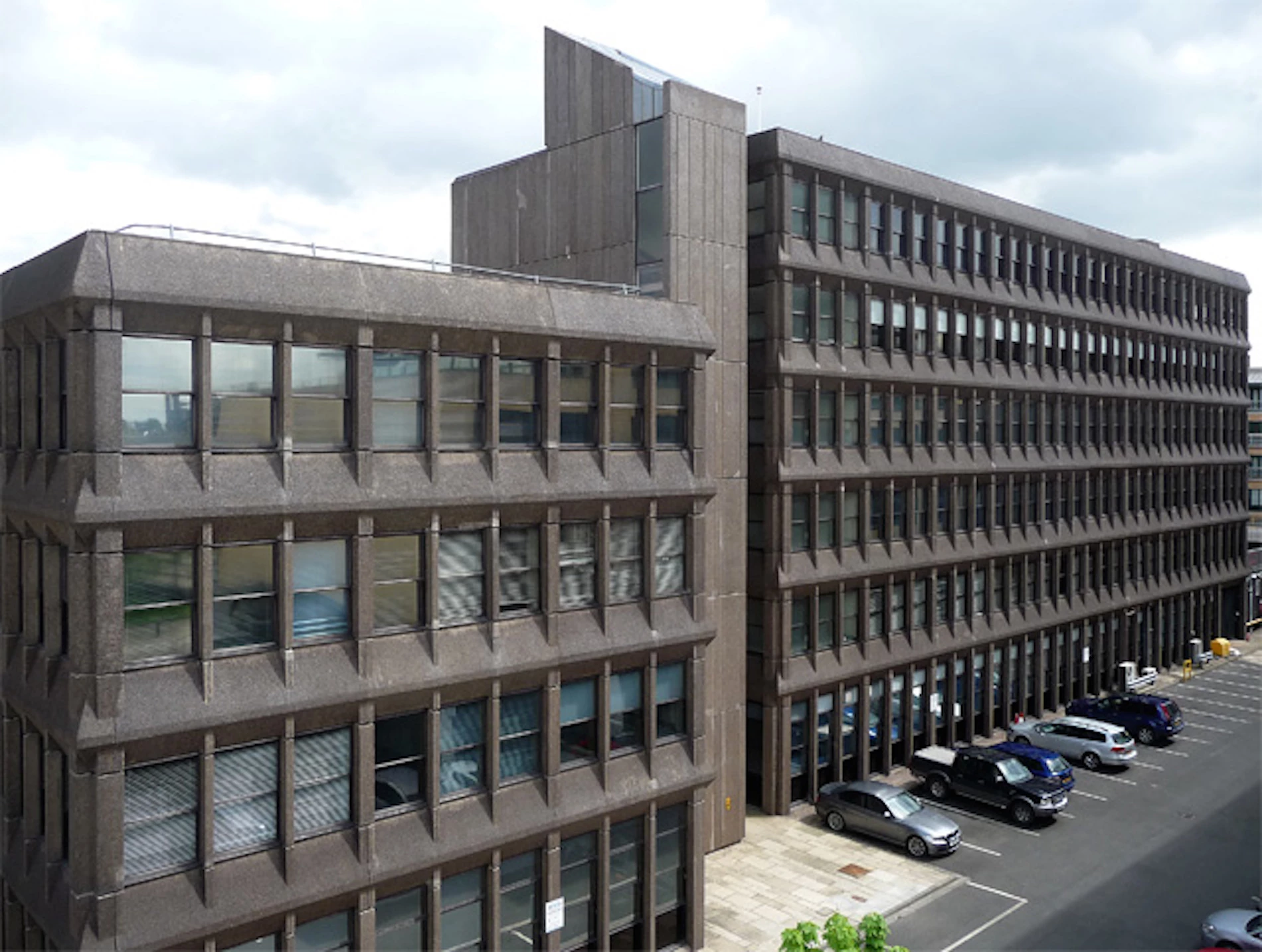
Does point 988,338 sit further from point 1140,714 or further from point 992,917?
point 992,917

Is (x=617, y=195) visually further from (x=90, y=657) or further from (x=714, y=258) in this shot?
(x=90, y=657)

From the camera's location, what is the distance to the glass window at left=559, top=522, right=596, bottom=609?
23.0 m

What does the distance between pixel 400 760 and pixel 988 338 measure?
3000 centimetres

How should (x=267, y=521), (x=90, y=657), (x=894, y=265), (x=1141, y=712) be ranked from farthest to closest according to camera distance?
1. (x=1141, y=712)
2. (x=894, y=265)
3. (x=267, y=521)
4. (x=90, y=657)

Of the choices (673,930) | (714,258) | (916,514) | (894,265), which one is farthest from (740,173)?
(673,930)

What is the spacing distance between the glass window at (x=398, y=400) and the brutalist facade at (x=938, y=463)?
14937mm

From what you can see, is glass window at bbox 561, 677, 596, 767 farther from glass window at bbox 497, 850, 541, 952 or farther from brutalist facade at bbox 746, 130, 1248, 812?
brutalist facade at bbox 746, 130, 1248, 812

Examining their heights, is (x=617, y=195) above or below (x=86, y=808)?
above

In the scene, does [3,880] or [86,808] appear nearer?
[86,808]

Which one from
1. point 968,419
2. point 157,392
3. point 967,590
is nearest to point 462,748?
point 157,392

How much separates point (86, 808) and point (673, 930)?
13.5 meters

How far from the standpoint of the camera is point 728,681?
31328 mm

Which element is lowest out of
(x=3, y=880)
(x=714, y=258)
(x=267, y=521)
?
(x=3, y=880)

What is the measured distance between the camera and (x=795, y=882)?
28484 mm
